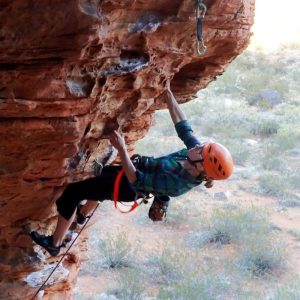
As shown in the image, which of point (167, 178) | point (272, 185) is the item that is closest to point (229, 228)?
point (272, 185)

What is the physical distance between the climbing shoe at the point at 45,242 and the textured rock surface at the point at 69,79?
13 centimetres

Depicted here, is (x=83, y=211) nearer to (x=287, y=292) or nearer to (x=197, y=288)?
(x=197, y=288)

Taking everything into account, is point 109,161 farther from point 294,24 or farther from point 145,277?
point 294,24

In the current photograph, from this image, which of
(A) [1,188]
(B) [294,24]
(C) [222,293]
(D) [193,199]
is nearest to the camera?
(A) [1,188]

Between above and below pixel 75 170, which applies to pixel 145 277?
below

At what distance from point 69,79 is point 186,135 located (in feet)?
4.04

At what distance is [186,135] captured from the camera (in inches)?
161

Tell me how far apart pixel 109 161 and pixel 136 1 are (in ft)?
5.67

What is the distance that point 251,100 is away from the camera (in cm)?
1917

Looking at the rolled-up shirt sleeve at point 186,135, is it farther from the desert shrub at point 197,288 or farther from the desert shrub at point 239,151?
the desert shrub at point 239,151

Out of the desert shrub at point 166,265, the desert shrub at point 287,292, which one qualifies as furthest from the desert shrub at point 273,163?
the desert shrub at point 287,292

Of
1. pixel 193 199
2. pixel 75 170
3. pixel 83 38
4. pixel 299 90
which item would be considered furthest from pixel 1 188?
pixel 299 90

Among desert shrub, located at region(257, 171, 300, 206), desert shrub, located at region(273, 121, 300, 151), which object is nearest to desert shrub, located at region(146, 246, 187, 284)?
desert shrub, located at region(257, 171, 300, 206)

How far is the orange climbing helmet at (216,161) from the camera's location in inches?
143
